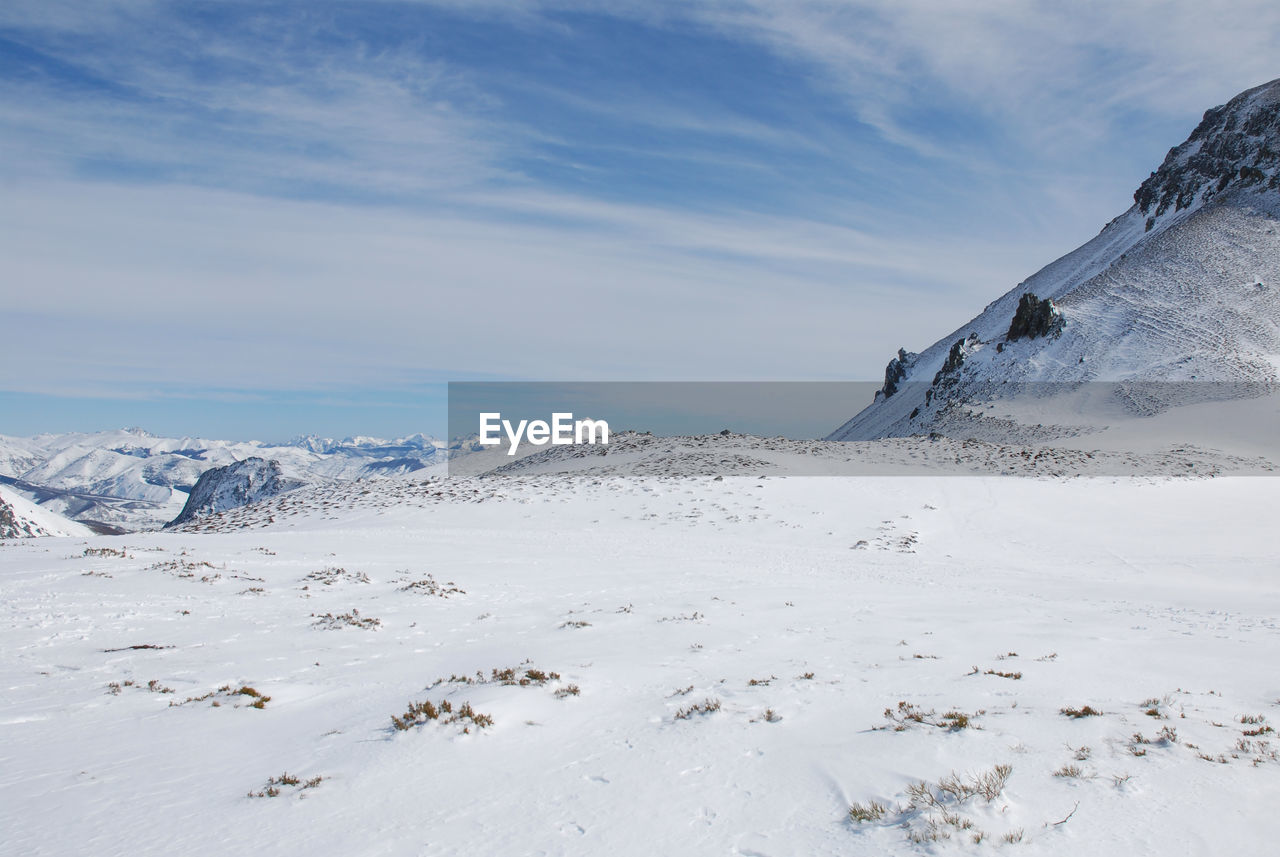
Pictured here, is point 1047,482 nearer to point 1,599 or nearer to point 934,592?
point 934,592

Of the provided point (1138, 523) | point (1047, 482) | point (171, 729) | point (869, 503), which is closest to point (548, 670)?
point (171, 729)

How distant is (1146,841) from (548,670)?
23.9 ft

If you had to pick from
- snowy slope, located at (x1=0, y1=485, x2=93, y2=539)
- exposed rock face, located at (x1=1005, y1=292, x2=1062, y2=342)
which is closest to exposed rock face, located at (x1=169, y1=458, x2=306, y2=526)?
snowy slope, located at (x1=0, y1=485, x2=93, y2=539)

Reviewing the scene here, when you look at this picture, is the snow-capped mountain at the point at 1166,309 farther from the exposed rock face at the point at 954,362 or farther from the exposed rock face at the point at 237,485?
the exposed rock face at the point at 237,485

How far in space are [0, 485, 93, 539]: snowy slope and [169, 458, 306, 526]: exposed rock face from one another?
53.7 feet

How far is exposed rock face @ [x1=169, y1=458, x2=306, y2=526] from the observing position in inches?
3971

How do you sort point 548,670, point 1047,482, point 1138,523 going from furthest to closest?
1. point 1047,482
2. point 1138,523
3. point 548,670

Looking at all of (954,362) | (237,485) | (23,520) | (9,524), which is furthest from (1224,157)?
(23,520)

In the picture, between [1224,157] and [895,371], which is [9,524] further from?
[1224,157]

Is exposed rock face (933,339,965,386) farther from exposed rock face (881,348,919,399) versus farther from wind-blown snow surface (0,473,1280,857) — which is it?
wind-blown snow surface (0,473,1280,857)

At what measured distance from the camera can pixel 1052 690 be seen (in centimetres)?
920

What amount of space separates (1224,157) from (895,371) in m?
51.6

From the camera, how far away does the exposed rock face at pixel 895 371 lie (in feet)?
366

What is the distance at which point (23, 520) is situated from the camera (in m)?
106
